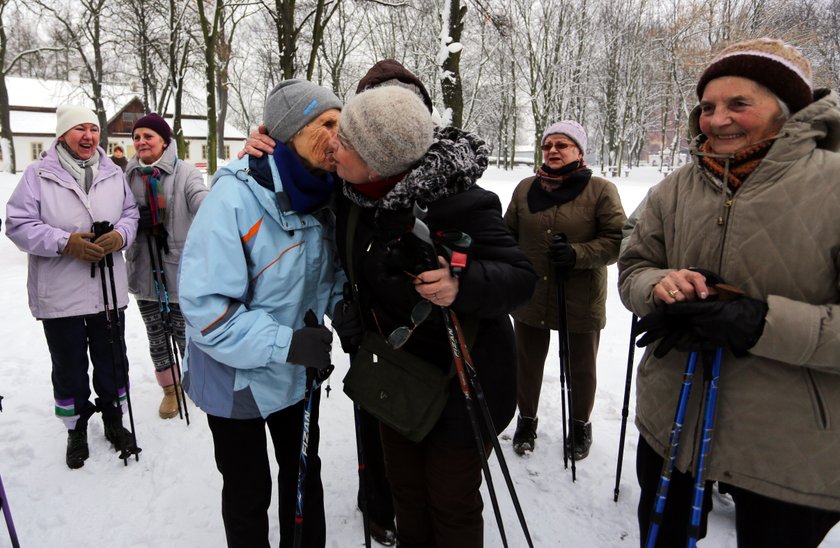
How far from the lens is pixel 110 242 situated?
10.4 ft

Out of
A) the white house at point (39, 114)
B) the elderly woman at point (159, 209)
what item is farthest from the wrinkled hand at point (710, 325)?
the white house at point (39, 114)

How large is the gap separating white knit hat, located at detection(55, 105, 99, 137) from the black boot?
3631mm

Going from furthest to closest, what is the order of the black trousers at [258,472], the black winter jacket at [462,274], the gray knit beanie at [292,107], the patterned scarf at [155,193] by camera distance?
the patterned scarf at [155,193] < the black trousers at [258,472] < the gray knit beanie at [292,107] < the black winter jacket at [462,274]

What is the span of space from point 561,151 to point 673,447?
2124 mm

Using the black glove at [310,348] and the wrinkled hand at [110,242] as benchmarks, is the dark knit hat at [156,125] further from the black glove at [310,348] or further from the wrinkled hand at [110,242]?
the black glove at [310,348]

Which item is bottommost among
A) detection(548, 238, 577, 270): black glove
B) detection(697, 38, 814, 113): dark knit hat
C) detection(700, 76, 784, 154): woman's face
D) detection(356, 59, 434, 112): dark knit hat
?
detection(548, 238, 577, 270): black glove

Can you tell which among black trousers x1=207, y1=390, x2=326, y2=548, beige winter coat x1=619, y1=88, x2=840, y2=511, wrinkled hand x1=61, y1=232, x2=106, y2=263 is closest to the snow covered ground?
black trousers x1=207, y1=390, x2=326, y2=548

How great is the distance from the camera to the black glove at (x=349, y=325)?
2.02 meters

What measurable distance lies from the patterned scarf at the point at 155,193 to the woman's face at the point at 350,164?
247cm

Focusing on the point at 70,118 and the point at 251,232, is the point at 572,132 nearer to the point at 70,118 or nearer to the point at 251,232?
the point at 251,232

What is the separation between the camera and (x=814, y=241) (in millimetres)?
1486

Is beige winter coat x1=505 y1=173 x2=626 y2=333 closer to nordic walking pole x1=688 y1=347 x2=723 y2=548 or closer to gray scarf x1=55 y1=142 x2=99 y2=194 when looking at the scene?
nordic walking pole x1=688 y1=347 x2=723 y2=548

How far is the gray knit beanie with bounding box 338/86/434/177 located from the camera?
162 centimetres

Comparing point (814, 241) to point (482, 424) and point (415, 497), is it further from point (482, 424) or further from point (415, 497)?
point (415, 497)
